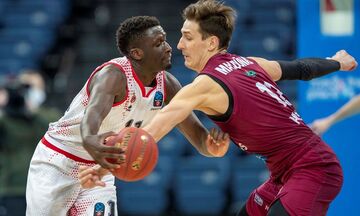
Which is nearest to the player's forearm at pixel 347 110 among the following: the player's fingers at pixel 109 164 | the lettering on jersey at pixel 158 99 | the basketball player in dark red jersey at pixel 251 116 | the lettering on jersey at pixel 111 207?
the basketball player in dark red jersey at pixel 251 116

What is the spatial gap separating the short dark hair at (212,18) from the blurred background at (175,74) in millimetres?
2220

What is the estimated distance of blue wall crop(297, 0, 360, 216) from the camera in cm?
793

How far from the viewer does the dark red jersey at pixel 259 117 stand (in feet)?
18.5

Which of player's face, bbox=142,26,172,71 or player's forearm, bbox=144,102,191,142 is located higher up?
player's face, bbox=142,26,172,71

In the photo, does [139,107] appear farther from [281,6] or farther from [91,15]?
A: [91,15]

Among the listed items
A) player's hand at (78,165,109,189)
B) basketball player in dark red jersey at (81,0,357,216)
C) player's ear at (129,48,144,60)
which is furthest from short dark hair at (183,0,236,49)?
player's hand at (78,165,109,189)

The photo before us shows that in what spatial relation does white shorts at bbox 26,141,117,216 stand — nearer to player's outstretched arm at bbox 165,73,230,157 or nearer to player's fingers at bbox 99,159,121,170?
player's outstretched arm at bbox 165,73,230,157

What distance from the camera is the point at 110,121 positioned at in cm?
609

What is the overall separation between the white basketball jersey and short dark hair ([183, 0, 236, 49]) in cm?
59

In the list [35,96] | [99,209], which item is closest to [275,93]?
[99,209]

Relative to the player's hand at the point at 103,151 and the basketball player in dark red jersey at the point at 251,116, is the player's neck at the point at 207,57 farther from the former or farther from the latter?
the player's hand at the point at 103,151

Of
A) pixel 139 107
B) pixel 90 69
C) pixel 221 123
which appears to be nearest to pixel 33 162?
pixel 139 107

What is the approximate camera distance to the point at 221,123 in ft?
19.0

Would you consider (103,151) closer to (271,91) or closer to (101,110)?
(101,110)
